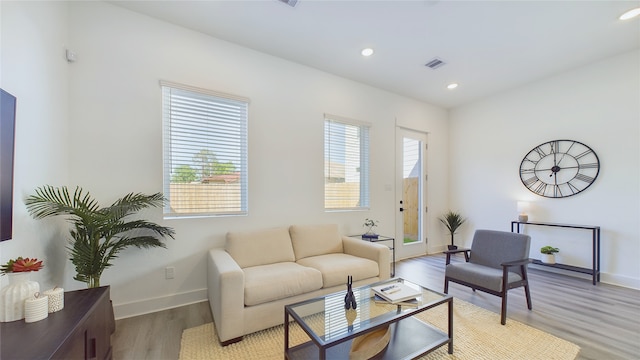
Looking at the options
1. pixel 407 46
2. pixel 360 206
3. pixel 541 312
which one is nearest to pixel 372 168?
pixel 360 206

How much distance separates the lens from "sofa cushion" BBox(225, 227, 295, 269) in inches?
106

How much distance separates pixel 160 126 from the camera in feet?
8.73

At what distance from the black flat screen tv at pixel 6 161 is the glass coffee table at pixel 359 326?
1708 millimetres

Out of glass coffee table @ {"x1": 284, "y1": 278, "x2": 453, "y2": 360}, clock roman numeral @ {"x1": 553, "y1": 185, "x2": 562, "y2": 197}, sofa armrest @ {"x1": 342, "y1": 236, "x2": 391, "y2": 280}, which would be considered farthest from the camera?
clock roman numeral @ {"x1": 553, "y1": 185, "x2": 562, "y2": 197}

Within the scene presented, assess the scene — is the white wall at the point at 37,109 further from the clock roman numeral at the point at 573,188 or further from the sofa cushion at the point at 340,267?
the clock roman numeral at the point at 573,188

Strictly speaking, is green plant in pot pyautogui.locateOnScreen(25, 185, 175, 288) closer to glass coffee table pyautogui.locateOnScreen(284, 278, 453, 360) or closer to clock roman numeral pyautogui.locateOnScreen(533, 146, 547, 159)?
glass coffee table pyautogui.locateOnScreen(284, 278, 453, 360)

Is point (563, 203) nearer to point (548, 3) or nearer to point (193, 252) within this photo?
point (548, 3)

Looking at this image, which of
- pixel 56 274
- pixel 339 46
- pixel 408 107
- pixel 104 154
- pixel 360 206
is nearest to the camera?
pixel 56 274

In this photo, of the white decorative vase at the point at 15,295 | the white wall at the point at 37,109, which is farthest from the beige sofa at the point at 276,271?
the white wall at the point at 37,109

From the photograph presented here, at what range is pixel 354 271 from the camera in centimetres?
268

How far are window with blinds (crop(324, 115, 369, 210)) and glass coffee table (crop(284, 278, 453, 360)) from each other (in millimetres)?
1977

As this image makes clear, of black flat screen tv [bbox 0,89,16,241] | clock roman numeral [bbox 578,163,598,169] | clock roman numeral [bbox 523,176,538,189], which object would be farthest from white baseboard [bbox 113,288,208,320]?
clock roman numeral [bbox 578,163,598,169]

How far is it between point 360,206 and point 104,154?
3302mm

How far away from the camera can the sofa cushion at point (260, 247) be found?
2.69 m
